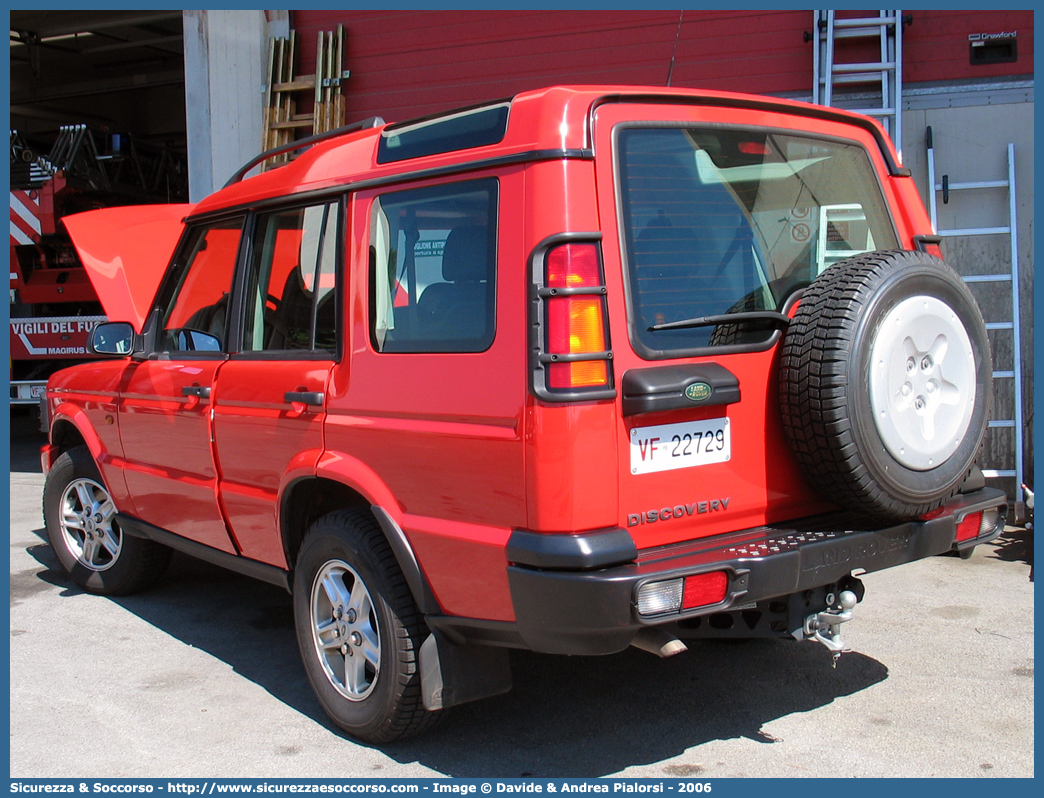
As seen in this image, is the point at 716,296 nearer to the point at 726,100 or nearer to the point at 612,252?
the point at 612,252

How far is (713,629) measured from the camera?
3.15m

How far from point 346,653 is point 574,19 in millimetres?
6079

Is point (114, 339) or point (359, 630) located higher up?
point (114, 339)

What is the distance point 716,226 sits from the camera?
10.0 ft

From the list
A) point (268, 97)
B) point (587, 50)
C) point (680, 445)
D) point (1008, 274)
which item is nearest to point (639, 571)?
point (680, 445)

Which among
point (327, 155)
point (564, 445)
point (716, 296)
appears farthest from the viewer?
point (327, 155)

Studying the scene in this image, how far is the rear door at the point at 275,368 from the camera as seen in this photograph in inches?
136

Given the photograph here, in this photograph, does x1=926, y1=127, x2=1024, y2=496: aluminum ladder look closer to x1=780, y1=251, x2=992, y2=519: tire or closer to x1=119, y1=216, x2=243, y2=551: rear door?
x1=780, y1=251, x2=992, y2=519: tire

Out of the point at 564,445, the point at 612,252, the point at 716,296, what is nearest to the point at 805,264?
the point at 716,296

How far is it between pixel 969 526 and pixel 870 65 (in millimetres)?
4555

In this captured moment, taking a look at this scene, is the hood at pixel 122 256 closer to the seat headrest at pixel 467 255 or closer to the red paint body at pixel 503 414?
the red paint body at pixel 503 414

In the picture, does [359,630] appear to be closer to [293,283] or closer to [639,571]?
[639,571]

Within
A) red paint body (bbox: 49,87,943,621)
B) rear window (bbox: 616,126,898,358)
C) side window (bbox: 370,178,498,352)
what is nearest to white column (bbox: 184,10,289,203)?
red paint body (bbox: 49,87,943,621)

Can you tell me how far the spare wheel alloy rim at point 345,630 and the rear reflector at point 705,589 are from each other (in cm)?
107
